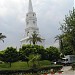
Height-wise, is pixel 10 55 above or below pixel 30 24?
below

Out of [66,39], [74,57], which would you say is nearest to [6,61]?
[66,39]

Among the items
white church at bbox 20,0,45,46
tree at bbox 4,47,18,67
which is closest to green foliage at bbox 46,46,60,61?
tree at bbox 4,47,18,67

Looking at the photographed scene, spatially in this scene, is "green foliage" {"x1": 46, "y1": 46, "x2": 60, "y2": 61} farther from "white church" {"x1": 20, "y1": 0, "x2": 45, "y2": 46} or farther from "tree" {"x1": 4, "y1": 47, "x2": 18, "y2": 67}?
"white church" {"x1": 20, "y1": 0, "x2": 45, "y2": 46}

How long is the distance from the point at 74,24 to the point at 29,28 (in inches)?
2633

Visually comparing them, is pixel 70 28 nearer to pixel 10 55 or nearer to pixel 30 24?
pixel 10 55

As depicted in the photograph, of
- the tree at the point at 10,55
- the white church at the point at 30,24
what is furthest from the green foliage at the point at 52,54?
the white church at the point at 30,24

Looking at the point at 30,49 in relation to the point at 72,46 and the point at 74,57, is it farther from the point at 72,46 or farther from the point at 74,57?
the point at 74,57

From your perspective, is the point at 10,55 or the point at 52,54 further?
the point at 52,54

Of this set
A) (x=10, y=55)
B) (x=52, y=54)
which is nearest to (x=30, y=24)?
(x=52, y=54)

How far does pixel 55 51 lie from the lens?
76062mm

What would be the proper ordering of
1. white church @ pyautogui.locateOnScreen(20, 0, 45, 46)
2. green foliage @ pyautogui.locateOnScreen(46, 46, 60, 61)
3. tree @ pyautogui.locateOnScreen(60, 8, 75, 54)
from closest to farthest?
tree @ pyautogui.locateOnScreen(60, 8, 75, 54)
green foliage @ pyautogui.locateOnScreen(46, 46, 60, 61)
white church @ pyautogui.locateOnScreen(20, 0, 45, 46)

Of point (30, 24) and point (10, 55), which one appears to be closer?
point (10, 55)

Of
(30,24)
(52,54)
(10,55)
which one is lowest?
(10,55)

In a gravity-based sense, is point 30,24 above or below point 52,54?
above
